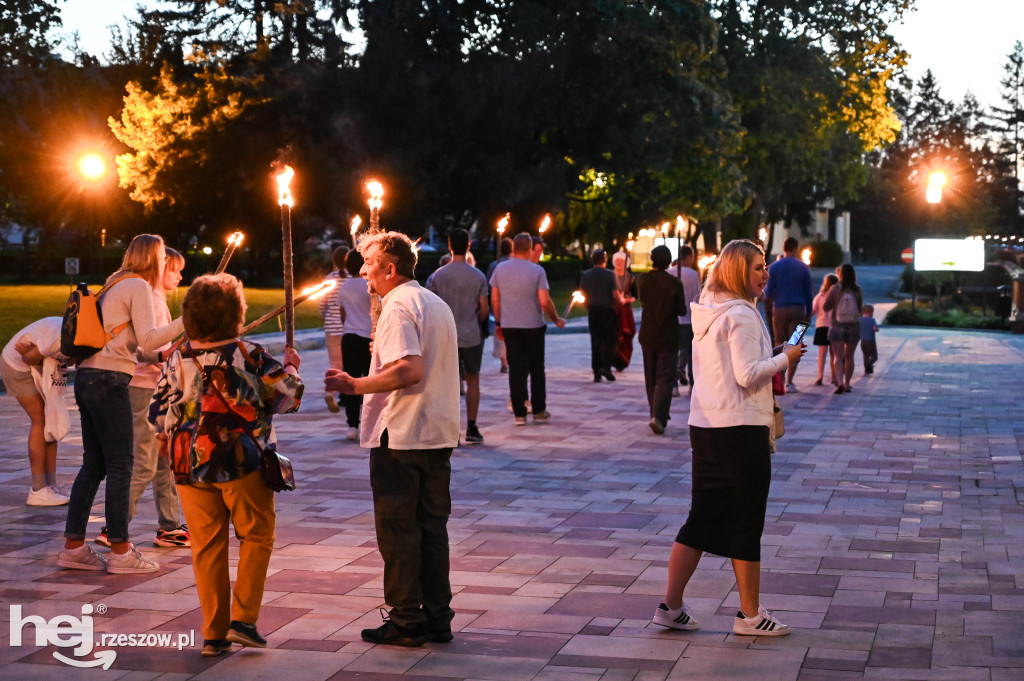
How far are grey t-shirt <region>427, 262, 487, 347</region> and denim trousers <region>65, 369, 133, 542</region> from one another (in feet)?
17.3

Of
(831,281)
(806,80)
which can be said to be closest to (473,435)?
(831,281)

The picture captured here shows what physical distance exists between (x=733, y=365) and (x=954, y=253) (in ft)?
102

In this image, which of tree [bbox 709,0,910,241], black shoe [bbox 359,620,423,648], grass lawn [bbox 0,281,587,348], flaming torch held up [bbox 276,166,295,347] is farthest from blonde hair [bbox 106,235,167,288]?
tree [bbox 709,0,910,241]

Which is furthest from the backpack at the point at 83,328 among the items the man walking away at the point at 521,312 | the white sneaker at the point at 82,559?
the man walking away at the point at 521,312

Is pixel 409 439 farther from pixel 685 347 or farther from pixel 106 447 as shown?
pixel 685 347

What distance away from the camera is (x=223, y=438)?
5.31 m

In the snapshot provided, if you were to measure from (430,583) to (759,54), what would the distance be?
44.3 metres

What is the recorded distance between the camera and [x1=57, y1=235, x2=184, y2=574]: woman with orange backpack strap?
6.88 metres

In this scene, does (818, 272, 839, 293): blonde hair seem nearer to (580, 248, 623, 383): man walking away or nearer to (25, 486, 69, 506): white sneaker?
(580, 248, 623, 383): man walking away

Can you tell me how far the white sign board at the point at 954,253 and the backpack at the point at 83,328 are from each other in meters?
30.7

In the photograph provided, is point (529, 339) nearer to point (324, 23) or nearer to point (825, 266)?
point (324, 23)

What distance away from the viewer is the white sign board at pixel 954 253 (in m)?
34.8

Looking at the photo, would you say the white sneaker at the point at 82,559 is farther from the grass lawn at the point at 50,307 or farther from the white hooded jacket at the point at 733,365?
the grass lawn at the point at 50,307

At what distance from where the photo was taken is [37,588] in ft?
21.6
